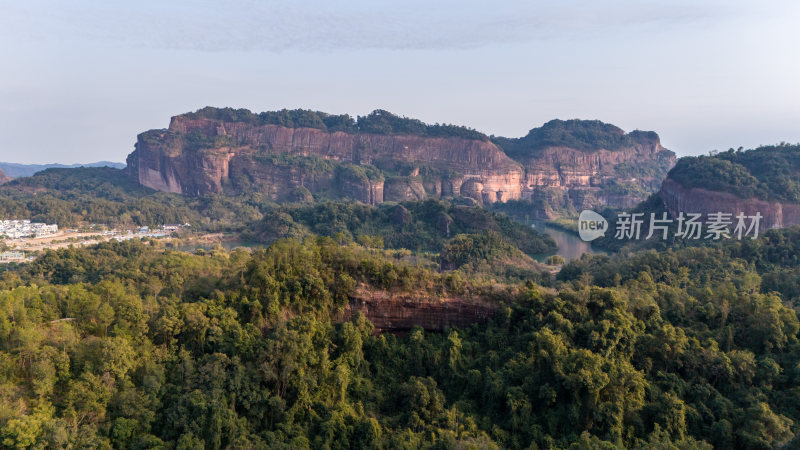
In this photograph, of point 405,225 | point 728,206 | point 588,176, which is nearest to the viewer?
point 728,206

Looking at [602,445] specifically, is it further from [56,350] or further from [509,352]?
[56,350]

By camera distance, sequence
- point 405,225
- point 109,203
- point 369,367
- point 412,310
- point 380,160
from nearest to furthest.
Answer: point 369,367, point 412,310, point 405,225, point 109,203, point 380,160

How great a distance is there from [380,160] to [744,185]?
A: 83712mm

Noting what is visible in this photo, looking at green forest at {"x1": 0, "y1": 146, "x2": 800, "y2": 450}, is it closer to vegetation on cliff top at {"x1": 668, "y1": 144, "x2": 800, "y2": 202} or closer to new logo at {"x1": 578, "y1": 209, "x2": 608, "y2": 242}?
vegetation on cliff top at {"x1": 668, "y1": 144, "x2": 800, "y2": 202}

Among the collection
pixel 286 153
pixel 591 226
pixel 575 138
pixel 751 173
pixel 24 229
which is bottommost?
pixel 24 229

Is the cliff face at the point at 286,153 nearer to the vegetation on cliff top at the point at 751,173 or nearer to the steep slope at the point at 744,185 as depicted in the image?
the steep slope at the point at 744,185

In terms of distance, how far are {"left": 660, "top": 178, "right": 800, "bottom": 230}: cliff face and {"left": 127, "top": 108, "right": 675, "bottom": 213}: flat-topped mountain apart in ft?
175

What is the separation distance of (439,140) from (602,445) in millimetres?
115181

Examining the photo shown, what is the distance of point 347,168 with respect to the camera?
109 meters

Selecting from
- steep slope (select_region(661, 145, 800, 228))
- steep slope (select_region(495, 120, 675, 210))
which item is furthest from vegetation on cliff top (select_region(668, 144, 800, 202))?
steep slope (select_region(495, 120, 675, 210))

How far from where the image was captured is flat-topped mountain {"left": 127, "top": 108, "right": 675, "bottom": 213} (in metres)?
104

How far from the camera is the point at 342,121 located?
128m

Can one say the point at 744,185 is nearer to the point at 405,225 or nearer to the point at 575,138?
the point at 405,225

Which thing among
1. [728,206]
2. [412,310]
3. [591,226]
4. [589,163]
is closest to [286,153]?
[591,226]
